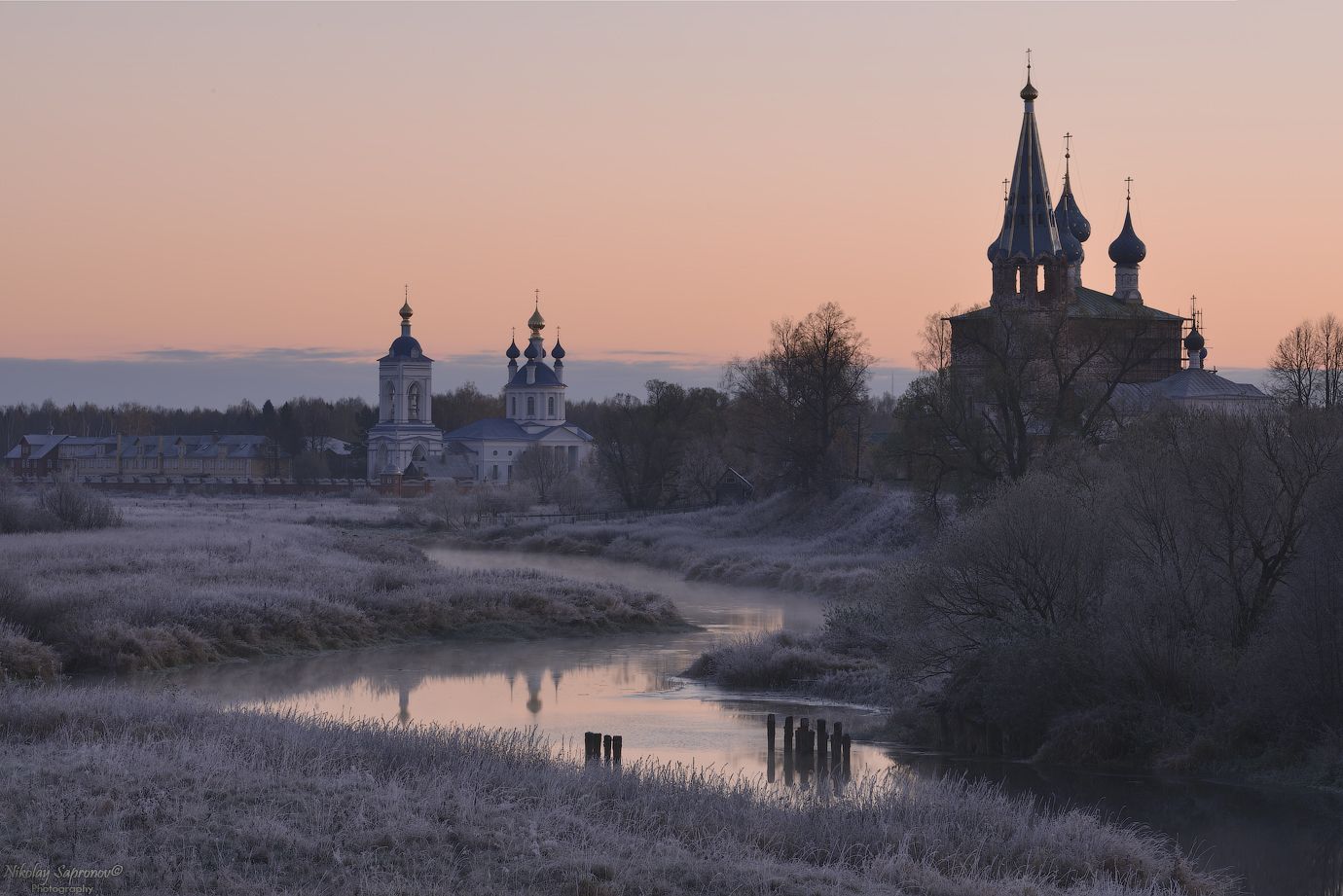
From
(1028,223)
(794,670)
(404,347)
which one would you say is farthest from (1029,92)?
(404,347)

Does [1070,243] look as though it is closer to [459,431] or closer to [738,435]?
[738,435]

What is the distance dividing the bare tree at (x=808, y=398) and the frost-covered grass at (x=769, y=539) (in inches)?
70.3

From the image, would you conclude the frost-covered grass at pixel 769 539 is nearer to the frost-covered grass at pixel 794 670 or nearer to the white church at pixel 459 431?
the frost-covered grass at pixel 794 670

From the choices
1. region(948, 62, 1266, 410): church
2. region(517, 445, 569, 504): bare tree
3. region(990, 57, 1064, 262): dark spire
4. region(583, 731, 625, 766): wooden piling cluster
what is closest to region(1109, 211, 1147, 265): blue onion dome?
region(948, 62, 1266, 410): church

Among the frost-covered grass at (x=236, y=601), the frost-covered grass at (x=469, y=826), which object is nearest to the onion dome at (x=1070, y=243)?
the frost-covered grass at (x=236, y=601)

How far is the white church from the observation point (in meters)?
118

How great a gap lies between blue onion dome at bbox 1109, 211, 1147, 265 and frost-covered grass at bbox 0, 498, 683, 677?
41.5 metres

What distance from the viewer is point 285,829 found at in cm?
1187

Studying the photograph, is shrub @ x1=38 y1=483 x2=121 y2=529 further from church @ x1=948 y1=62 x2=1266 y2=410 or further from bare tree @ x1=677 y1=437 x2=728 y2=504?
bare tree @ x1=677 y1=437 x2=728 y2=504

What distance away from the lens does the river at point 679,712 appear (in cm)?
1697

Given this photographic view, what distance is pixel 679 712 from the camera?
24.6 metres

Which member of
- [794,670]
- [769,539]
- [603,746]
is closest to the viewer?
[603,746]

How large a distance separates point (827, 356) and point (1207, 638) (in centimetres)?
4195

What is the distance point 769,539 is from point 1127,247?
26170 mm
